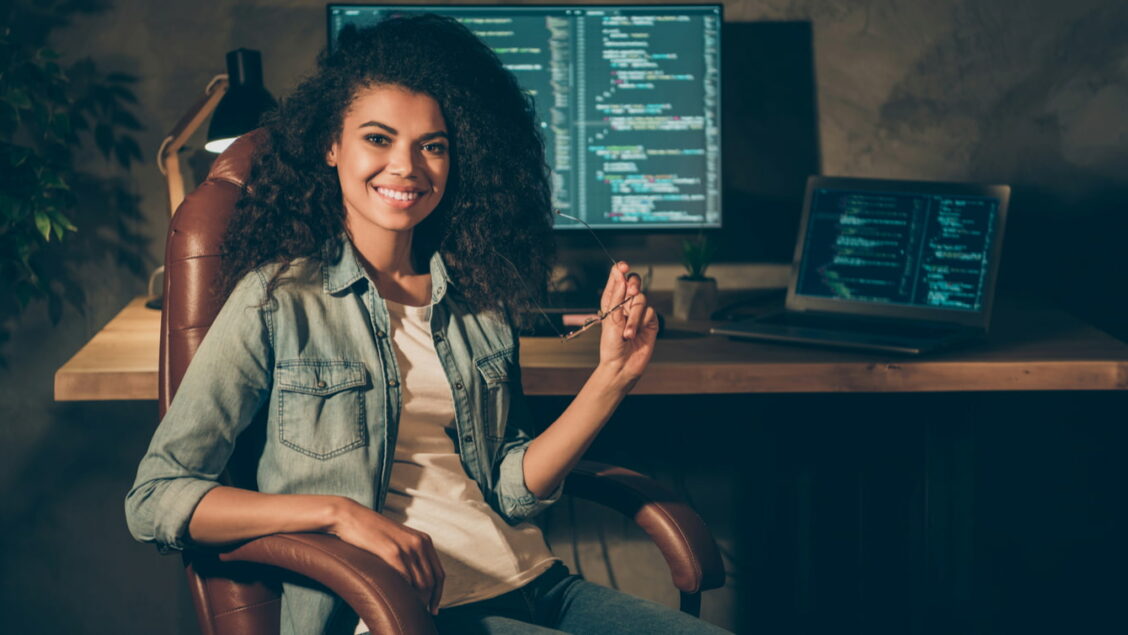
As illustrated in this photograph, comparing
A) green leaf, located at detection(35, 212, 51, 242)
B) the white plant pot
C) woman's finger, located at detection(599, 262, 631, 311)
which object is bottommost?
the white plant pot

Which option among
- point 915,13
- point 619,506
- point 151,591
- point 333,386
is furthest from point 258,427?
point 915,13

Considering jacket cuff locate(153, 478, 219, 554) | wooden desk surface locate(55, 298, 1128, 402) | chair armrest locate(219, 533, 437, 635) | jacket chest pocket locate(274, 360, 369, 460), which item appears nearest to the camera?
chair armrest locate(219, 533, 437, 635)

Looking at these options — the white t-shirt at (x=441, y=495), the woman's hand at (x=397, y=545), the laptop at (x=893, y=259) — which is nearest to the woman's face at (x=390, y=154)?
the white t-shirt at (x=441, y=495)

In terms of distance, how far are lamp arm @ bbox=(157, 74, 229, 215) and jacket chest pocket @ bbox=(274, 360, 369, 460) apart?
895 millimetres

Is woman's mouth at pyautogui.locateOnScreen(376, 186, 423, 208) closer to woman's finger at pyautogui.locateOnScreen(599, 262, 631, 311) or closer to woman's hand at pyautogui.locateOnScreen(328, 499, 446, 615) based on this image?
woman's finger at pyautogui.locateOnScreen(599, 262, 631, 311)

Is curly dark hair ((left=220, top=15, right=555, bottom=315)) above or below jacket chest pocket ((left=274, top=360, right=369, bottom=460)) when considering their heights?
above

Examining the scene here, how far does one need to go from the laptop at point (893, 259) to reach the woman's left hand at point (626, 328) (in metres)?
0.51

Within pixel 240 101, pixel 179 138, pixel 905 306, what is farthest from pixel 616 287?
pixel 179 138

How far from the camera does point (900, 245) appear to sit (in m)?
2.00

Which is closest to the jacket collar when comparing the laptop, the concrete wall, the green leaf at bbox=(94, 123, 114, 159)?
the laptop

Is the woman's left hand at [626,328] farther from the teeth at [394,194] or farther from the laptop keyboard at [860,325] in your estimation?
the laptop keyboard at [860,325]

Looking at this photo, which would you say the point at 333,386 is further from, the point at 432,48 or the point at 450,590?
the point at 432,48

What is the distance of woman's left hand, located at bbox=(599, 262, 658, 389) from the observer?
1332mm

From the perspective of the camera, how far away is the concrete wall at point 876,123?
7.30ft
